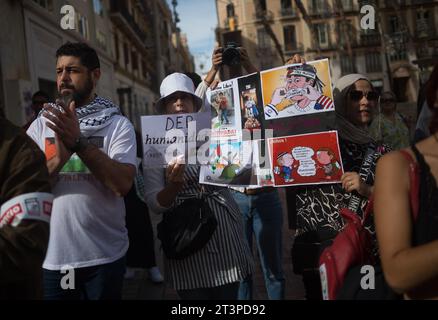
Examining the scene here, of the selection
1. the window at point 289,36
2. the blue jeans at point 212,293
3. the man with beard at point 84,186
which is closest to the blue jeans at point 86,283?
the man with beard at point 84,186

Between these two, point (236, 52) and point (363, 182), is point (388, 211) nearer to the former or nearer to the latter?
→ point (363, 182)

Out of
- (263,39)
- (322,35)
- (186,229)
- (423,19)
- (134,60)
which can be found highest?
(263,39)

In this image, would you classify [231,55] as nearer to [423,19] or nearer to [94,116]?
[94,116]

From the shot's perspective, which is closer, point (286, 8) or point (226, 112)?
point (226, 112)

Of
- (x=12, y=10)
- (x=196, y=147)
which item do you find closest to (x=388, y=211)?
(x=196, y=147)

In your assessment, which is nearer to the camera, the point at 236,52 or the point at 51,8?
the point at 236,52

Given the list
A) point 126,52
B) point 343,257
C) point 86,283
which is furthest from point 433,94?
point 126,52

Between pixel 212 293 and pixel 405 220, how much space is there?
4.29 ft

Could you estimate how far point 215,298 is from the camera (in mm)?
2385

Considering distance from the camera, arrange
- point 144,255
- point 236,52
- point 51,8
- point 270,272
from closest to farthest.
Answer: point 236,52, point 270,272, point 144,255, point 51,8

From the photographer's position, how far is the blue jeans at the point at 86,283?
6.47 feet

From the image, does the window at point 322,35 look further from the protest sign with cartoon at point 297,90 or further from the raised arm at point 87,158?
the raised arm at point 87,158

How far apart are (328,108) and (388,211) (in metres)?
1.11

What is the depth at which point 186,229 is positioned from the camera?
7.50 ft
